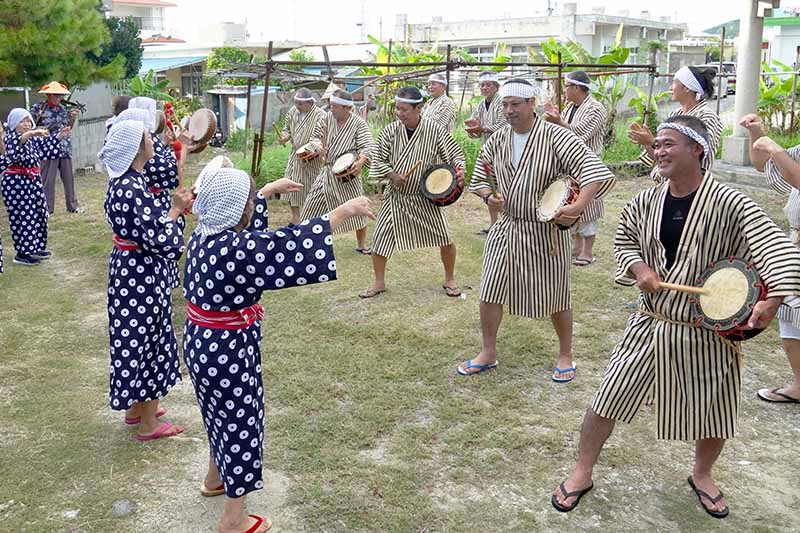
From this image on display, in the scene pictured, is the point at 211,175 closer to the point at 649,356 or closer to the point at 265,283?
the point at 265,283

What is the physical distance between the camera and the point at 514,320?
20.5 ft

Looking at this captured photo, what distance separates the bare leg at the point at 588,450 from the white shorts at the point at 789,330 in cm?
166

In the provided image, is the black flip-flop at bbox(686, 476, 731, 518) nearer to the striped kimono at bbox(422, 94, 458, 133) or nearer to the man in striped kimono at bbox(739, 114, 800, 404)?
the man in striped kimono at bbox(739, 114, 800, 404)

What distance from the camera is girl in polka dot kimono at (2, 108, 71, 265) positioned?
26.4ft

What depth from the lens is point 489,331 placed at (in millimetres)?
5242

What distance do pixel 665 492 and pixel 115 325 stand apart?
2.98m

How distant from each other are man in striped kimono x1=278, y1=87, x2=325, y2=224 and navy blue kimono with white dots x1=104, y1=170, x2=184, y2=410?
460 cm

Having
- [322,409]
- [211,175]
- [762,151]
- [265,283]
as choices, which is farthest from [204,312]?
[762,151]

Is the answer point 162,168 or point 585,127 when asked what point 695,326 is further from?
point 585,127

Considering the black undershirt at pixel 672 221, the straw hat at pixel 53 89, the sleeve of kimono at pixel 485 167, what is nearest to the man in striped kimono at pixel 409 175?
the sleeve of kimono at pixel 485 167

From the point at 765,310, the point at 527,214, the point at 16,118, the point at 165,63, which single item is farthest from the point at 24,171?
the point at 165,63

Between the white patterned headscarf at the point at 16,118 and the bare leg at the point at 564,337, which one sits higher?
the white patterned headscarf at the point at 16,118

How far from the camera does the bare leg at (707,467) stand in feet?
11.8

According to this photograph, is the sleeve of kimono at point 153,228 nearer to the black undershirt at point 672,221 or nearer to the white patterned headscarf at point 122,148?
the white patterned headscarf at point 122,148
